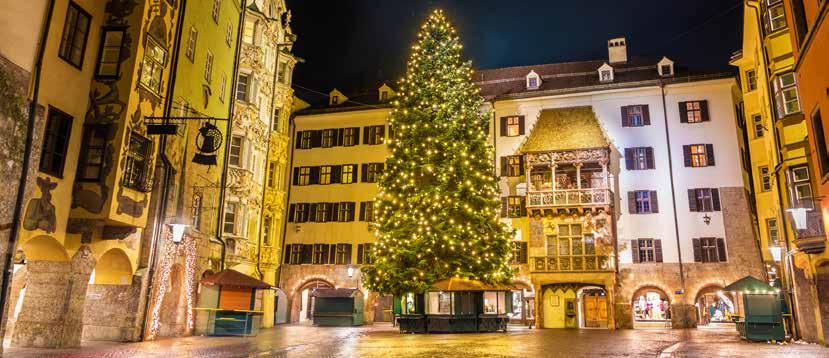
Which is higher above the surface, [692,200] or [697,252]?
[692,200]

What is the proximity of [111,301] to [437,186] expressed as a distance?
15370mm

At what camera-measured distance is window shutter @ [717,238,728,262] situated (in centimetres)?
3584

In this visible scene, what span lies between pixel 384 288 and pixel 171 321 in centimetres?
944

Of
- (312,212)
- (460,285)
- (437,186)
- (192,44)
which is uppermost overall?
(192,44)

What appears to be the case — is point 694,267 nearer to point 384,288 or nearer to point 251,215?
point 384,288

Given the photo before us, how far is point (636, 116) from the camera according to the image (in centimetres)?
3950

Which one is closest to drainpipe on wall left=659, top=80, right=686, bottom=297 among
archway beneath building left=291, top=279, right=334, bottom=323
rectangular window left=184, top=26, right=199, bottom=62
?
archway beneath building left=291, top=279, right=334, bottom=323

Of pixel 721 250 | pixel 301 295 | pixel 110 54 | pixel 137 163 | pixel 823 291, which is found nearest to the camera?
pixel 110 54

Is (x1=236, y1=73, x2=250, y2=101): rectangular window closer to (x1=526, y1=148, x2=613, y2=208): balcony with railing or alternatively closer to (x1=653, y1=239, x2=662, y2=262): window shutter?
(x1=526, y1=148, x2=613, y2=208): balcony with railing

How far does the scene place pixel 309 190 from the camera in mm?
44312

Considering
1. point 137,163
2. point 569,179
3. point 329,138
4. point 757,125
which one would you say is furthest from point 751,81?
point 137,163

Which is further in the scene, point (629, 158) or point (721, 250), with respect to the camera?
point (629, 158)

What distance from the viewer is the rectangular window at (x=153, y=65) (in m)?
19.1

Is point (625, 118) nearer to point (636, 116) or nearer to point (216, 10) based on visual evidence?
point (636, 116)
